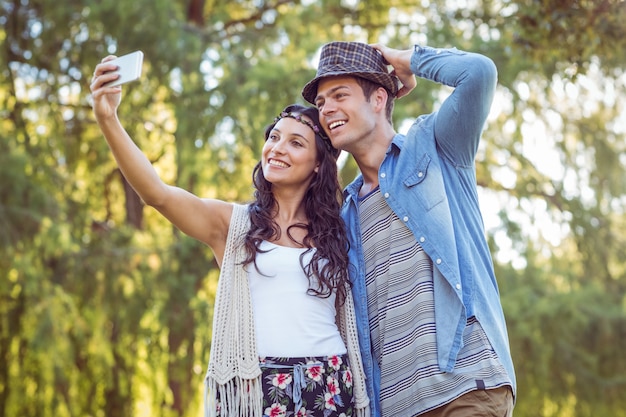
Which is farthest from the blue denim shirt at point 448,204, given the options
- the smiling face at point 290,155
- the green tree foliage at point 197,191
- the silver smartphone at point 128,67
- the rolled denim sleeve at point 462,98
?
the green tree foliage at point 197,191

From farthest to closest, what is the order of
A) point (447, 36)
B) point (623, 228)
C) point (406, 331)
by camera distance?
1. point (623, 228)
2. point (447, 36)
3. point (406, 331)

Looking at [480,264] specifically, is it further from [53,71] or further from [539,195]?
[53,71]

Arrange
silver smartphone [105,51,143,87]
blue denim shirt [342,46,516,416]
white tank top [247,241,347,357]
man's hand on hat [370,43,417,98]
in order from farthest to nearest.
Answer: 1. man's hand on hat [370,43,417,98]
2. white tank top [247,241,347,357]
3. blue denim shirt [342,46,516,416]
4. silver smartphone [105,51,143,87]

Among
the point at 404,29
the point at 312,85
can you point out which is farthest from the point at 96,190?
the point at 312,85

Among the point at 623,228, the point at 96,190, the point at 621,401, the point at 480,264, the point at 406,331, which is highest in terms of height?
the point at 96,190

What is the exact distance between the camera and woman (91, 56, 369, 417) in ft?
9.07

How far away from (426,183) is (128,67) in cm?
109

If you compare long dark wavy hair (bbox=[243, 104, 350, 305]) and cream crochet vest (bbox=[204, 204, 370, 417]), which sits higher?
long dark wavy hair (bbox=[243, 104, 350, 305])

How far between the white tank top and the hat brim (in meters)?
0.70

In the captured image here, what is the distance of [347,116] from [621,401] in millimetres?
6810

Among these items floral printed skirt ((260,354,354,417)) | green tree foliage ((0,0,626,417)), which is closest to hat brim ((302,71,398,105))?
floral printed skirt ((260,354,354,417))

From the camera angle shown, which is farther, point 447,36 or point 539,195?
point 539,195

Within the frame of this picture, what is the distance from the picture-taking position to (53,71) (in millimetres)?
8688

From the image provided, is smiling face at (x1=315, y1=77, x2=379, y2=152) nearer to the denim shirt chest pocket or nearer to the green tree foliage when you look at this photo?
the denim shirt chest pocket
